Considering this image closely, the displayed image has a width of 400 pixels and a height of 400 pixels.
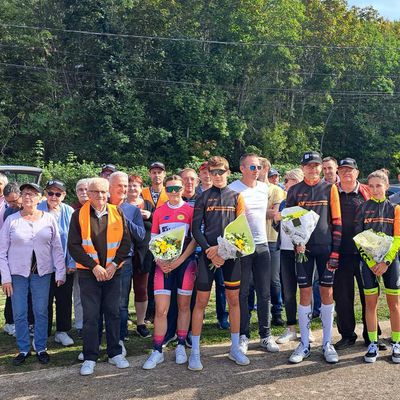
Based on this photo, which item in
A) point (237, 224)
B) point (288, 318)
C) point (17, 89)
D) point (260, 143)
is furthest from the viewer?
point (260, 143)

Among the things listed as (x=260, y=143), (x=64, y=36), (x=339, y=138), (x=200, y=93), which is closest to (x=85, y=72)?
(x=64, y=36)

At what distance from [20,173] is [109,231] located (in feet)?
23.5

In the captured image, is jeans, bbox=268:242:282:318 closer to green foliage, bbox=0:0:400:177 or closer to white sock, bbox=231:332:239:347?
white sock, bbox=231:332:239:347

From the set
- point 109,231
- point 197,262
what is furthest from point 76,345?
point 197,262

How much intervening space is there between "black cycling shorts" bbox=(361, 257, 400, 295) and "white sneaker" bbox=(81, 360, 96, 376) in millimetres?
3144

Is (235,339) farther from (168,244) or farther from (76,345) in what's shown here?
(76,345)

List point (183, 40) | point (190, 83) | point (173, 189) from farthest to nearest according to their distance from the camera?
point (190, 83)
point (183, 40)
point (173, 189)

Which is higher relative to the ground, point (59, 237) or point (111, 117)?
point (111, 117)

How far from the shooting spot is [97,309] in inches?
200

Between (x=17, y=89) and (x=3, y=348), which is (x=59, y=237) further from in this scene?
(x=17, y=89)

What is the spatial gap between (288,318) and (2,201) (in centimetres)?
412

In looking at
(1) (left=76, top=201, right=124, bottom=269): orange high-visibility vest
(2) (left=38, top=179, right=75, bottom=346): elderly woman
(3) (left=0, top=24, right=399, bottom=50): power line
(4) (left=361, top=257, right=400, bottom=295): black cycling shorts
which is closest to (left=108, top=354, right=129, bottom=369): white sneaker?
(2) (left=38, top=179, right=75, bottom=346): elderly woman

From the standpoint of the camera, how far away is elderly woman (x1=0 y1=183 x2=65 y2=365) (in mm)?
5250

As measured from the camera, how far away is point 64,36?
31781mm
